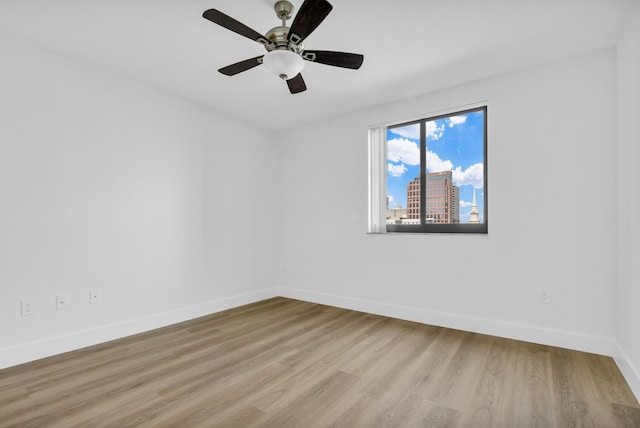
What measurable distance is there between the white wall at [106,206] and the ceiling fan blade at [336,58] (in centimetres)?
200

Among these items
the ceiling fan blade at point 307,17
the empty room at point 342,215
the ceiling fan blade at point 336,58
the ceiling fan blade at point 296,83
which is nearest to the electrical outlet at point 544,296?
the empty room at point 342,215

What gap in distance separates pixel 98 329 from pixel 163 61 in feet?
7.82

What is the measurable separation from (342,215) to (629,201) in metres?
2.59

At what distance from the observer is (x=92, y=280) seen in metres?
2.72

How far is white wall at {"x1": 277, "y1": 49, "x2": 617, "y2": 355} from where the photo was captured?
2471 millimetres

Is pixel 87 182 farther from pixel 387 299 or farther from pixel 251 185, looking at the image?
pixel 387 299

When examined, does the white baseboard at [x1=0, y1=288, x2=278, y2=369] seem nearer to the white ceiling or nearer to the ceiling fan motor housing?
the white ceiling

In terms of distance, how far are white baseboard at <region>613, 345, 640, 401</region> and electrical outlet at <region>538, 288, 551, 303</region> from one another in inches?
19.8

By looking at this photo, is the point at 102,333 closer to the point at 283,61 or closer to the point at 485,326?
the point at 283,61

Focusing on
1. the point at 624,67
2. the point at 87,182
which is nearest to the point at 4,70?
the point at 87,182

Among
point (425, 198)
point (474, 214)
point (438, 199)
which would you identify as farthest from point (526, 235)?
point (425, 198)

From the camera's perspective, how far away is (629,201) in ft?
6.89

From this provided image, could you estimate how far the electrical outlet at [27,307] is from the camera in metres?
2.34

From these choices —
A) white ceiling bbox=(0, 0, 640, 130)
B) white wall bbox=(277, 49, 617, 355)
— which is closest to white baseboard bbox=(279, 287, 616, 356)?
white wall bbox=(277, 49, 617, 355)
